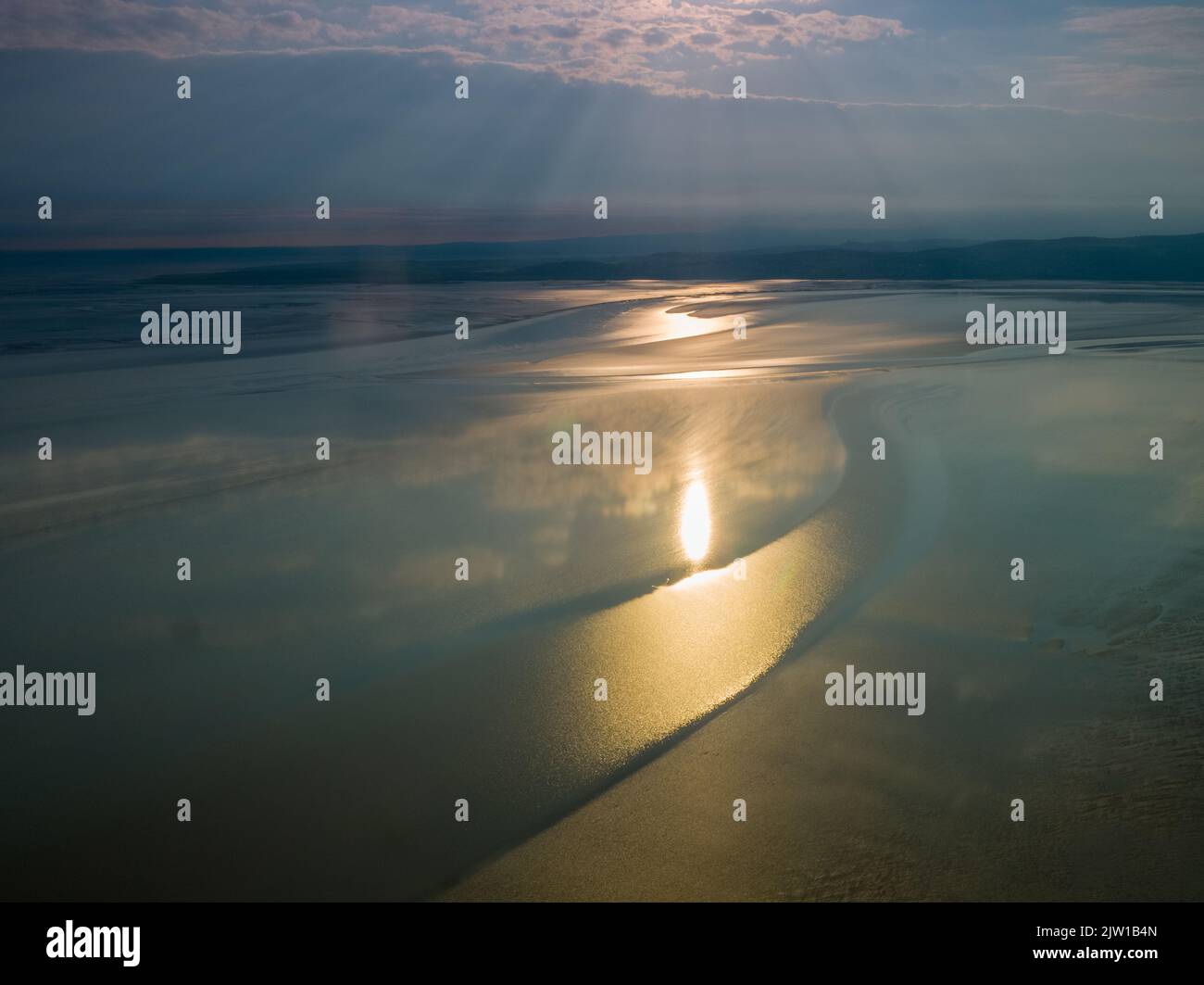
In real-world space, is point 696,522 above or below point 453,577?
above

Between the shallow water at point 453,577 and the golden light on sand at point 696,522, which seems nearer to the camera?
the shallow water at point 453,577

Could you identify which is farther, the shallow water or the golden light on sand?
the golden light on sand

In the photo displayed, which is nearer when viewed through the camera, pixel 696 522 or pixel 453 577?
pixel 453 577

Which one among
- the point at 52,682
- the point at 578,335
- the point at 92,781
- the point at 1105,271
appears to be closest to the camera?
the point at 92,781

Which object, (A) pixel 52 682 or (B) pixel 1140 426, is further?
(B) pixel 1140 426

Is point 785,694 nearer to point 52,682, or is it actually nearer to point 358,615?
point 358,615

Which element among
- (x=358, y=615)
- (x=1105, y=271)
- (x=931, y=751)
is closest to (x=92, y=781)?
(x=358, y=615)
